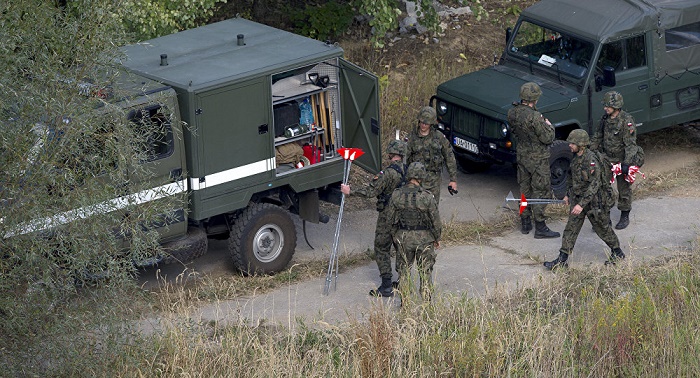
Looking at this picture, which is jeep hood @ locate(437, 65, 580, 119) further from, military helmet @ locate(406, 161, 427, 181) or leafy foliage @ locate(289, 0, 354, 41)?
leafy foliage @ locate(289, 0, 354, 41)

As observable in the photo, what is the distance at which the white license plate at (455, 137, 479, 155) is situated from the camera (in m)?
12.5

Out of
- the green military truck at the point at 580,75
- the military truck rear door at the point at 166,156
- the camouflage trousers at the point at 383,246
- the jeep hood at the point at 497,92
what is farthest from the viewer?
the green military truck at the point at 580,75

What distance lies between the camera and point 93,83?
744 centimetres

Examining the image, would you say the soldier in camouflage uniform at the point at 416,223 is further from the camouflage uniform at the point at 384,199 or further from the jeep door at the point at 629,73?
the jeep door at the point at 629,73

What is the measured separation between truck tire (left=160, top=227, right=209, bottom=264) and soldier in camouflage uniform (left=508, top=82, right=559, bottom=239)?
3459 millimetres

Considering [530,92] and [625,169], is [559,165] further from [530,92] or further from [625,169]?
[530,92]

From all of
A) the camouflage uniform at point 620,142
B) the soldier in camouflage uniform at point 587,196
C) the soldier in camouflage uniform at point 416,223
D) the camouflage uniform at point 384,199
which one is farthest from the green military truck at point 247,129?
the camouflage uniform at point 620,142

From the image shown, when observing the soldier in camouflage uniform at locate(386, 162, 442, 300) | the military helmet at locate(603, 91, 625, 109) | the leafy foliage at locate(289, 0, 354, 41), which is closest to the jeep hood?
the military helmet at locate(603, 91, 625, 109)

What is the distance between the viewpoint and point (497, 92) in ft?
40.9

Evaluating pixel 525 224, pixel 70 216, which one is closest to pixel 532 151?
pixel 525 224

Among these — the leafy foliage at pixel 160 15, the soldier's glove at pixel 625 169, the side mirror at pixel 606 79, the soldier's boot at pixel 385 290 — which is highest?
the leafy foliage at pixel 160 15

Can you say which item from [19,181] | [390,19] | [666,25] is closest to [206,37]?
[390,19]

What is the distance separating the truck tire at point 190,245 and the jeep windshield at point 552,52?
4721 millimetres

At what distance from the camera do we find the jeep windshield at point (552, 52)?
1248cm
